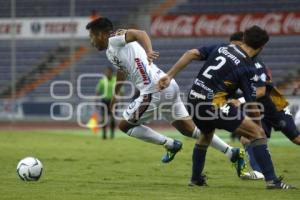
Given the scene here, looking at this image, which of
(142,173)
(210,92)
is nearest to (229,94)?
(210,92)

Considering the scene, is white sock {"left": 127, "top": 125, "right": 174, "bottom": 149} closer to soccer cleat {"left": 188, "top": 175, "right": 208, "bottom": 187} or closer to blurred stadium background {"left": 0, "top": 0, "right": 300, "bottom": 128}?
soccer cleat {"left": 188, "top": 175, "right": 208, "bottom": 187}

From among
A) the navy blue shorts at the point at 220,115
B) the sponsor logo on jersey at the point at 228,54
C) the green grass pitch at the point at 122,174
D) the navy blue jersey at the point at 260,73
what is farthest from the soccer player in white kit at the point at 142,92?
the sponsor logo on jersey at the point at 228,54

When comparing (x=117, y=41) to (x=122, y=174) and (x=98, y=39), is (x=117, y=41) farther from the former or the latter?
(x=122, y=174)

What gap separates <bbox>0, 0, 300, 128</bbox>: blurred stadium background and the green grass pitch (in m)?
9.32

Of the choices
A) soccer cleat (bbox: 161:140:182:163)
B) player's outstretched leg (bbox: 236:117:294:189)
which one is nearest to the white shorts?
soccer cleat (bbox: 161:140:182:163)

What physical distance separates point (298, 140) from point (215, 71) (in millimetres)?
2225

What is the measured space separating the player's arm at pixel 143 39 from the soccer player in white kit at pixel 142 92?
0.5 inches

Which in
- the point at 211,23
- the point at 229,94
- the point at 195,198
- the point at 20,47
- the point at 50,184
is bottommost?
the point at 20,47

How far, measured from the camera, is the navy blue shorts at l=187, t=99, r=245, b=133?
8.95 meters

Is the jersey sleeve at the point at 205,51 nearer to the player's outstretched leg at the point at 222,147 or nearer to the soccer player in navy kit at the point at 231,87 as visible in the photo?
the soccer player in navy kit at the point at 231,87

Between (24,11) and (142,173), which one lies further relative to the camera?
(24,11)

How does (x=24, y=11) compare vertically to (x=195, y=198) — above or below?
below

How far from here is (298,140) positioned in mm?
10648

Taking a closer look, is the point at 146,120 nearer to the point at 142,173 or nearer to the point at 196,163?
the point at 142,173
